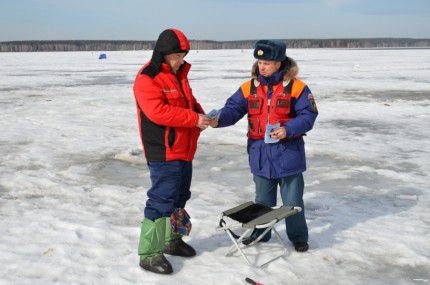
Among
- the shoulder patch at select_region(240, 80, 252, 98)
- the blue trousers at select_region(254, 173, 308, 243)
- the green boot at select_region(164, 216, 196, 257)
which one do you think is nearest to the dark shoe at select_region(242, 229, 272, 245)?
the blue trousers at select_region(254, 173, 308, 243)

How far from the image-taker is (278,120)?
11.9 ft

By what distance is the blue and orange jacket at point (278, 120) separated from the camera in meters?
3.57

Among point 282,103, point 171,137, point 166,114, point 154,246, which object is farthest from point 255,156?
point 154,246

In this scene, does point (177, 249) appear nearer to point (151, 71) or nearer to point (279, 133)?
point (279, 133)

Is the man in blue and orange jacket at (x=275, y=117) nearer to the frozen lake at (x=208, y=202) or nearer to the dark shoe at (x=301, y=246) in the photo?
the dark shoe at (x=301, y=246)

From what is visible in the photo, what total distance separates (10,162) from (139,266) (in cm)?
390

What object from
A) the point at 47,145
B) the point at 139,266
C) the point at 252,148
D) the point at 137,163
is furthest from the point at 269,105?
the point at 47,145

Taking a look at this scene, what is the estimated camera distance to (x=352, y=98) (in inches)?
569

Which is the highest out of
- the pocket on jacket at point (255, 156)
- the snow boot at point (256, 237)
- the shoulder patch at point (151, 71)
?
the shoulder patch at point (151, 71)

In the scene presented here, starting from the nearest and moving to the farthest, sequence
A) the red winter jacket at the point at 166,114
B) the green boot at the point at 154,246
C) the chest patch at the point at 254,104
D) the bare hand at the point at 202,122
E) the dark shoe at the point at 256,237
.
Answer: the red winter jacket at the point at 166,114 → the bare hand at the point at 202,122 → the green boot at the point at 154,246 → the chest patch at the point at 254,104 → the dark shoe at the point at 256,237

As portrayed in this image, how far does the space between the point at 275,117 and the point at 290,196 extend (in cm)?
62

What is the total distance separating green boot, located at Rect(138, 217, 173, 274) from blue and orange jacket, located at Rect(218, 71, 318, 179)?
34.7 inches

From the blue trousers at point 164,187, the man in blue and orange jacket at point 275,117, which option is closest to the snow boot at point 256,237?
the man in blue and orange jacket at point 275,117

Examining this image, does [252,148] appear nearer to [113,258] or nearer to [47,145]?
[113,258]
